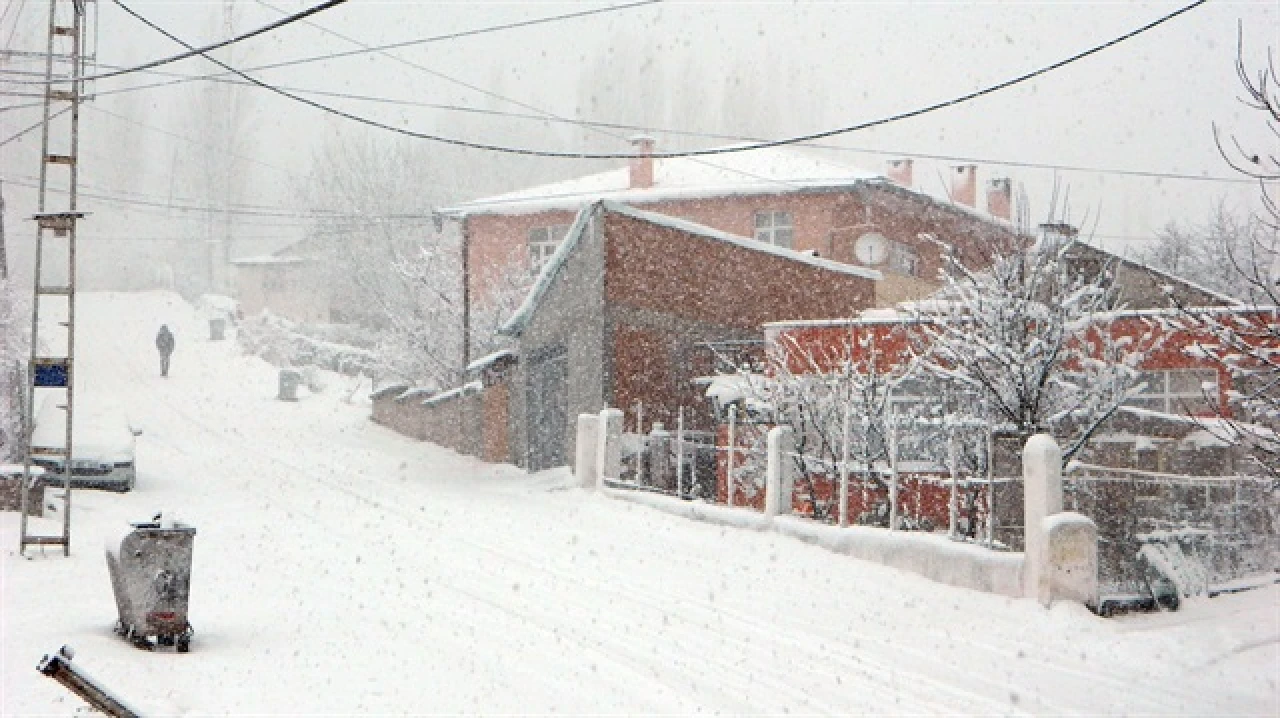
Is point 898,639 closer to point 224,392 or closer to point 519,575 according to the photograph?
point 519,575

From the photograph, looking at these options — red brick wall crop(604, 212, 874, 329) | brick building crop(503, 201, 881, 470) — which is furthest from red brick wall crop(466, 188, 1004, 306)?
brick building crop(503, 201, 881, 470)

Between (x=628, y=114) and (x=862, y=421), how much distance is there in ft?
202

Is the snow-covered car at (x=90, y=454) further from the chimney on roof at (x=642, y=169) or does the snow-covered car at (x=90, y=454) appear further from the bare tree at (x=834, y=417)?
the chimney on roof at (x=642, y=169)

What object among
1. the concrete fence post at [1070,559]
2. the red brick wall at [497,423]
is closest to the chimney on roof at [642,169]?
the red brick wall at [497,423]

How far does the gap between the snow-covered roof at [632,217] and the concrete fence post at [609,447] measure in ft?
14.9

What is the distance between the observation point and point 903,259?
35688 mm

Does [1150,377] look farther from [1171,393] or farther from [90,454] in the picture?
[90,454]

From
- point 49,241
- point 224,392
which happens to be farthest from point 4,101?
point 224,392

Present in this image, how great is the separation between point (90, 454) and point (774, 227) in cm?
2225

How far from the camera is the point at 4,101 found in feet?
186

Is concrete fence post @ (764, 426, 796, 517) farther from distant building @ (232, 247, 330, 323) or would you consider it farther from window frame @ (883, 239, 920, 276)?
distant building @ (232, 247, 330, 323)

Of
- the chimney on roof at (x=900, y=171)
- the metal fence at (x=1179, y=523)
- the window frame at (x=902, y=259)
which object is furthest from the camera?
the chimney on roof at (x=900, y=171)

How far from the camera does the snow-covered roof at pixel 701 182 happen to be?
35656mm

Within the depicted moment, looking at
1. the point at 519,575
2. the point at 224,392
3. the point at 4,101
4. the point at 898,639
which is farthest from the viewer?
the point at 4,101
